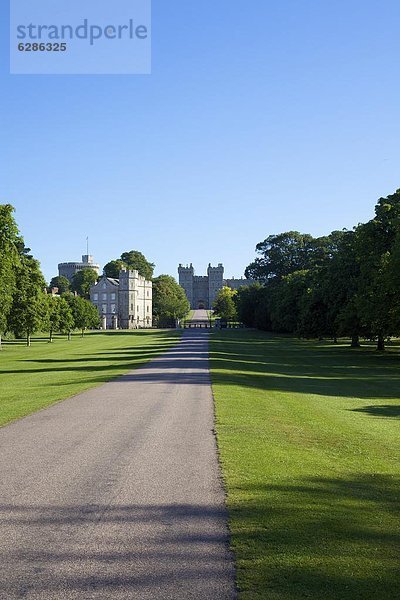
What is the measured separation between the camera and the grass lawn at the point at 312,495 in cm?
645

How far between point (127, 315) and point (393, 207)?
123525 millimetres

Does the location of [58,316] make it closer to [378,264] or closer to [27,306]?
[27,306]

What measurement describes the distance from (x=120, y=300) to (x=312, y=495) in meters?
162

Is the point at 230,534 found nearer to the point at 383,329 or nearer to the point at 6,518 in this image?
the point at 6,518

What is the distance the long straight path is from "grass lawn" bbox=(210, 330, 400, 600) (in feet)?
1.18

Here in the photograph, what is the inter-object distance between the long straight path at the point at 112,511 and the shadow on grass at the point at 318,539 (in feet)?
1.06

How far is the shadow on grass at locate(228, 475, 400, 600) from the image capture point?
625cm

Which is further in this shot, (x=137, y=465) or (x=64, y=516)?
(x=137, y=465)

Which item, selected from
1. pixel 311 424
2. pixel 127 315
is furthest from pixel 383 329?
pixel 127 315

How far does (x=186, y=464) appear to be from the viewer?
1155cm

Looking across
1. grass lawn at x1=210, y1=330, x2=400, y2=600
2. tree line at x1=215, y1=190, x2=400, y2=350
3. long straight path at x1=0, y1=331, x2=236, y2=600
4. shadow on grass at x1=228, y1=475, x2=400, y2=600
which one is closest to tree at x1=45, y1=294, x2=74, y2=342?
tree line at x1=215, y1=190, x2=400, y2=350

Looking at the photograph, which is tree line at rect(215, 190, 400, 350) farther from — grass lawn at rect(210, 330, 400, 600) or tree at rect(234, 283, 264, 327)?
tree at rect(234, 283, 264, 327)

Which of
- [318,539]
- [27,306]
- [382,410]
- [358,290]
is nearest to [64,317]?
A: [27,306]

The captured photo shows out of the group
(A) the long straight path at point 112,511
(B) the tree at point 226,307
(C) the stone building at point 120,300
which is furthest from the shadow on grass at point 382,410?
(C) the stone building at point 120,300
